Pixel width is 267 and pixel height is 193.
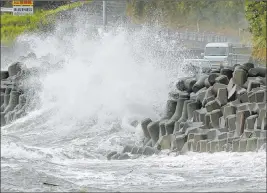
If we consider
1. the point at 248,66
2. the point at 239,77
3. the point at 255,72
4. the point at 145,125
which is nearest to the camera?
the point at 239,77

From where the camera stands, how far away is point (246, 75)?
15.2m

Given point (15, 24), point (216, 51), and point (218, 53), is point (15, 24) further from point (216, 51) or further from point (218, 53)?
point (216, 51)

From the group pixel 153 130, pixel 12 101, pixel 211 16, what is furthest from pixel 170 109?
pixel 211 16

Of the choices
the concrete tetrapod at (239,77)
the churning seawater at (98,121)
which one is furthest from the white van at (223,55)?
the concrete tetrapod at (239,77)

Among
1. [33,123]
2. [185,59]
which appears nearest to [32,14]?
[33,123]

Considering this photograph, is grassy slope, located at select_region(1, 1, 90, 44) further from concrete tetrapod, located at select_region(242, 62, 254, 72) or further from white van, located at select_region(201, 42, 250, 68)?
white van, located at select_region(201, 42, 250, 68)

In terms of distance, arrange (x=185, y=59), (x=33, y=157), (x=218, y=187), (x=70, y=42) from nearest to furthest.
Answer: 1. (x=218, y=187)
2. (x=33, y=157)
3. (x=185, y=59)
4. (x=70, y=42)

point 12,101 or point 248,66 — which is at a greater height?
point 248,66

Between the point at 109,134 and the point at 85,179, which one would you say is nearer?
the point at 85,179

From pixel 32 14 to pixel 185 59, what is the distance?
6231mm

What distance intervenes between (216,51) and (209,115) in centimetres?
721

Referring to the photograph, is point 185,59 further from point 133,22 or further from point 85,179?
point 85,179

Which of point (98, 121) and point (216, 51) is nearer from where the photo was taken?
point (98, 121)

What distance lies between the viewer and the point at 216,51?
22000mm
